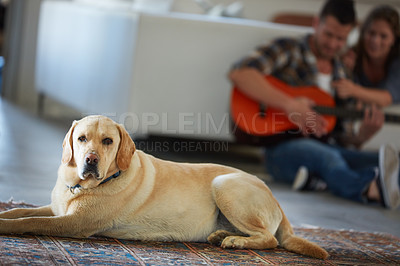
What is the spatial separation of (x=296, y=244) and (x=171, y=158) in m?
1.79

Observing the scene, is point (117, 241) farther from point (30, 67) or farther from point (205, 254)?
point (30, 67)

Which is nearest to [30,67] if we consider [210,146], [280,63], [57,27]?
[57,27]

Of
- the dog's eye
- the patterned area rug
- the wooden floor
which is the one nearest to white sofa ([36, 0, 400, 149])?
the wooden floor

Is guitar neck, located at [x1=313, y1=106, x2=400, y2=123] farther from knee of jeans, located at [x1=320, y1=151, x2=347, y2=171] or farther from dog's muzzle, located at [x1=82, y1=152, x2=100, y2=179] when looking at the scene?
dog's muzzle, located at [x1=82, y1=152, x2=100, y2=179]

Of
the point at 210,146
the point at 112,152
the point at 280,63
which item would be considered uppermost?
the point at 280,63

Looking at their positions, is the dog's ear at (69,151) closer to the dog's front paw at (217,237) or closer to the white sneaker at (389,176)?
the dog's front paw at (217,237)

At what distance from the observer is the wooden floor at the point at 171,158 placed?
92.6 inches

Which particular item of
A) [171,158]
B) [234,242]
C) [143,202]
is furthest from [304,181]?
[143,202]

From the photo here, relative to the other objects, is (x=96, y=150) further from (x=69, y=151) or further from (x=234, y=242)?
(x=234, y=242)

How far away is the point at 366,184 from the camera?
2896 mm

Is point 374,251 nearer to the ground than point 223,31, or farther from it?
nearer to the ground

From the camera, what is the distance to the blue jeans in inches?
115

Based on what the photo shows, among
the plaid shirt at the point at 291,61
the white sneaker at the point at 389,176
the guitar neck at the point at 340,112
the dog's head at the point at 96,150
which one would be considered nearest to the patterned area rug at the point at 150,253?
the dog's head at the point at 96,150

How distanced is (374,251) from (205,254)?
0.64m
